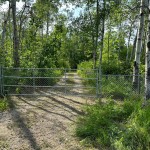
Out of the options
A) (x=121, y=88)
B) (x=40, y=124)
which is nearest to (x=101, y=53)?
(x=121, y=88)

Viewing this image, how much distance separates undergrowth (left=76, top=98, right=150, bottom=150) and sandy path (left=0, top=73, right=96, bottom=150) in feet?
1.21

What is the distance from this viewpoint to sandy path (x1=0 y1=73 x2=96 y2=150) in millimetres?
5098

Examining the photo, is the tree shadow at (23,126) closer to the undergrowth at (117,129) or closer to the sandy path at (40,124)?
the sandy path at (40,124)

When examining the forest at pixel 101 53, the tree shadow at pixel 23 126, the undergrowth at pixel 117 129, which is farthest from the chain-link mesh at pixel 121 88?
the tree shadow at pixel 23 126

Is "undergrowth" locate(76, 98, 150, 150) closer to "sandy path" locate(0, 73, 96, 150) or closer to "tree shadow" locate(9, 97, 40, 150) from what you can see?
"sandy path" locate(0, 73, 96, 150)

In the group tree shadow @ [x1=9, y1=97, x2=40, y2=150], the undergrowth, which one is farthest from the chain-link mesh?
tree shadow @ [x1=9, y1=97, x2=40, y2=150]

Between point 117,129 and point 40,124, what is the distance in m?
2.23

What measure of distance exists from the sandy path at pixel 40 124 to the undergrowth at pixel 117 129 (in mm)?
370

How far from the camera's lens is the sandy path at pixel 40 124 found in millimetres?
5098

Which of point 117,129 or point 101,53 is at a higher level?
point 101,53

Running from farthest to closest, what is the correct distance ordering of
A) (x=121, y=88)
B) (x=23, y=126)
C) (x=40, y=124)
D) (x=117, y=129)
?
1. (x=121, y=88)
2. (x=40, y=124)
3. (x=23, y=126)
4. (x=117, y=129)

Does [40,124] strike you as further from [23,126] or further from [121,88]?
[121,88]

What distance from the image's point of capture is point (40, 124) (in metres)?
6.45

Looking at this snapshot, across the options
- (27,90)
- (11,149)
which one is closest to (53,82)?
(27,90)
